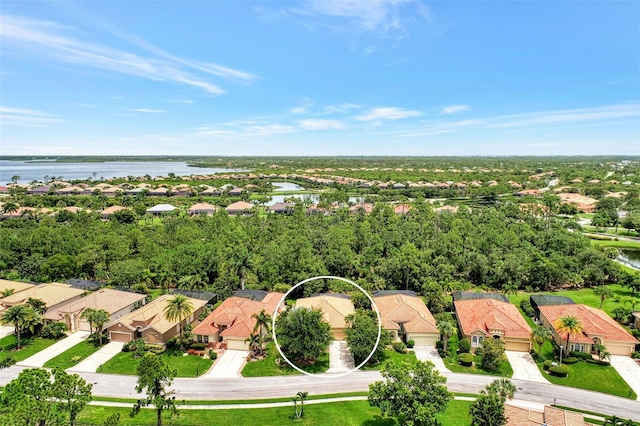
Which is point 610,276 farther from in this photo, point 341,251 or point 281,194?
point 281,194

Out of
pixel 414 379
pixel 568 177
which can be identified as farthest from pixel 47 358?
pixel 568 177

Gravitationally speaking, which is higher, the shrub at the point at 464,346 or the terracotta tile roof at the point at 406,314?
the terracotta tile roof at the point at 406,314

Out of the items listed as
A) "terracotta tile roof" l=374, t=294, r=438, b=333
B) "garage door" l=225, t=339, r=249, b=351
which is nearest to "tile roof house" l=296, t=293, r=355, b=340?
"terracotta tile roof" l=374, t=294, r=438, b=333

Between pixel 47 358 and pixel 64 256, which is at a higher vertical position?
pixel 64 256

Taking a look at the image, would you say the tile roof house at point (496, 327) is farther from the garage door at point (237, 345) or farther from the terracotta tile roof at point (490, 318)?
the garage door at point (237, 345)

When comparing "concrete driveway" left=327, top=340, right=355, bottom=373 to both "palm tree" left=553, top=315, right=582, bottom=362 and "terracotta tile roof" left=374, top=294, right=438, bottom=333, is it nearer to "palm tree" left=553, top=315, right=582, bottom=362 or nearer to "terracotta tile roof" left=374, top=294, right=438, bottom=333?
"terracotta tile roof" left=374, top=294, right=438, bottom=333

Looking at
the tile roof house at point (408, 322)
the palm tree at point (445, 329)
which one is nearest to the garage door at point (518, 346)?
the palm tree at point (445, 329)

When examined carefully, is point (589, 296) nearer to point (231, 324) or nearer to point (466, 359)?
point (466, 359)
